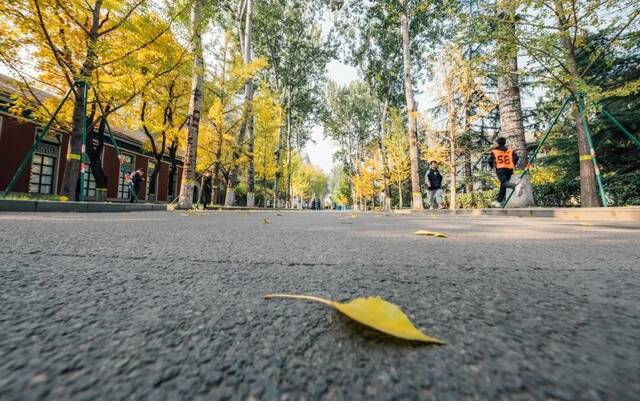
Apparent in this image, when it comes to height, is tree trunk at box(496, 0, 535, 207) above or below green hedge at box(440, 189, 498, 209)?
above

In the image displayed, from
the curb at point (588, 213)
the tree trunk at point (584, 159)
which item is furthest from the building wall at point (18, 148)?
the tree trunk at point (584, 159)

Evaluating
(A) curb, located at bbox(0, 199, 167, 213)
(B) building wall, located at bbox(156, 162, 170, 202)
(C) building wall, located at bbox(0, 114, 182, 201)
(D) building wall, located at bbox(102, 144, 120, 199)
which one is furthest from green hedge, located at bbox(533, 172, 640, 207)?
(B) building wall, located at bbox(156, 162, 170, 202)

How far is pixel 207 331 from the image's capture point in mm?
603

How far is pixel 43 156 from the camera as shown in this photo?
48.1ft

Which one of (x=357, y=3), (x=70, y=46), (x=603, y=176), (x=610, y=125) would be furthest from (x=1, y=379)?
(x=357, y=3)

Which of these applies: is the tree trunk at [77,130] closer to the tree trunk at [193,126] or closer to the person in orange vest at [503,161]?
the tree trunk at [193,126]

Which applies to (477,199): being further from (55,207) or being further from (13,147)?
(13,147)

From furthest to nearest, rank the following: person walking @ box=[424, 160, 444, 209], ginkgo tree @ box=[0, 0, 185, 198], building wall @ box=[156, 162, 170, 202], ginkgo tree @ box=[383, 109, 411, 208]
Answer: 1. ginkgo tree @ box=[383, 109, 411, 208]
2. building wall @ box=[156, 162, 170, 202]
3. person walking @ box=[424, 160, 444, 209]
4. ginkgo tree @ box=[0, 0, 185, 198]

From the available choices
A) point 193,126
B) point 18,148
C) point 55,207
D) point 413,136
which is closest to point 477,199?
point 413,136

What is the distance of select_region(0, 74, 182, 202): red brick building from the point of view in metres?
12.6

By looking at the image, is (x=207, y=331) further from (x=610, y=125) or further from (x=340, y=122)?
(x=340, y=122)

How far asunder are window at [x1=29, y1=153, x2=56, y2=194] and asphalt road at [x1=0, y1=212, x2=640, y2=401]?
17510 mm

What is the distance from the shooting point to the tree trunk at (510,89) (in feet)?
25.5

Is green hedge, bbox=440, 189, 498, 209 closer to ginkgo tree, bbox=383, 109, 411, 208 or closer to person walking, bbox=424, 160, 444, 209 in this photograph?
person walking, bbox=424, 160, 444, 209
